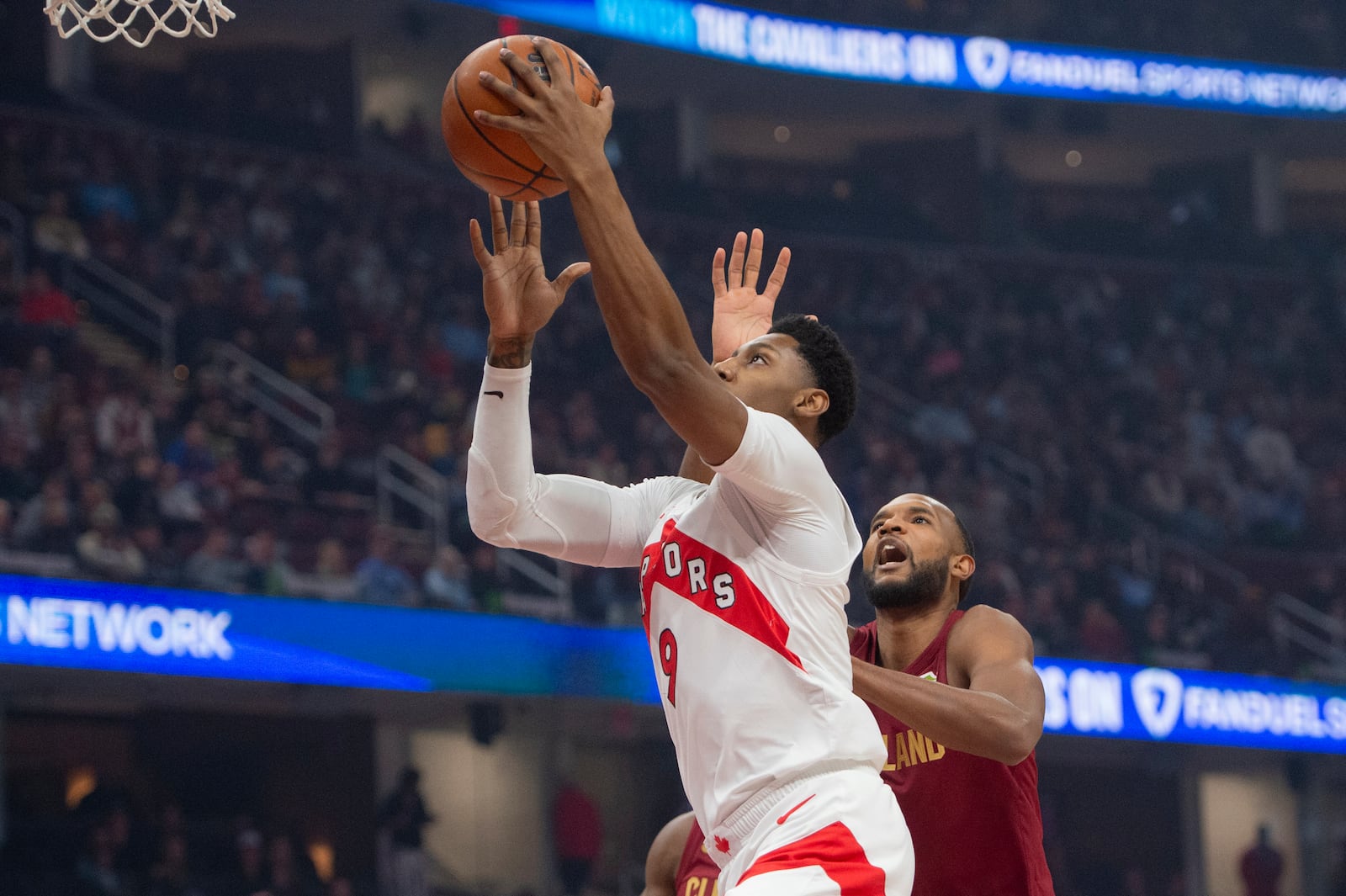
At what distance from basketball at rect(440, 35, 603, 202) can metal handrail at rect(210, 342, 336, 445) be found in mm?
10107

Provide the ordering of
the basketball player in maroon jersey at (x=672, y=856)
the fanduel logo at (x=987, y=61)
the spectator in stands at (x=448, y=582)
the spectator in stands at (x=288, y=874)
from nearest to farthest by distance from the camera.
Answer: the basketball player in maroon jersey at (x=672, y=856), the spectator in stands at (x=288, y=874), the spectator in stands at (x=448, y=582), the fanduel logo at (x=987, y=61)

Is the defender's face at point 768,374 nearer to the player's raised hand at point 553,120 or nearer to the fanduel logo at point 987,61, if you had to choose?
the player's raised hand at point 553,120

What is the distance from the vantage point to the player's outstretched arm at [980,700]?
142 inches

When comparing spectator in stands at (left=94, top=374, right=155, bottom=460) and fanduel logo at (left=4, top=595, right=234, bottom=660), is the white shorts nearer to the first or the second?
fanduel logo at (left=4, top=595, right=234, bottom=660)

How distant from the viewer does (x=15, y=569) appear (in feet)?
33.7

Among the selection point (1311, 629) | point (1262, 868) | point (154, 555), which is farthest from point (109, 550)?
point (1311, 629)

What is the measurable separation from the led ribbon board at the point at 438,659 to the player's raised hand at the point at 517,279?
7.44 metres

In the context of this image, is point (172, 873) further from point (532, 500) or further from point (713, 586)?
point (713, 586)

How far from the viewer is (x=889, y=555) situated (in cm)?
461

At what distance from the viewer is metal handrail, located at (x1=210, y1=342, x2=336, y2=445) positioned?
13.4m

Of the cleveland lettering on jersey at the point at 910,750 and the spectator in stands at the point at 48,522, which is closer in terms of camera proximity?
the cleveland lettering on jersey at the point at 910,750

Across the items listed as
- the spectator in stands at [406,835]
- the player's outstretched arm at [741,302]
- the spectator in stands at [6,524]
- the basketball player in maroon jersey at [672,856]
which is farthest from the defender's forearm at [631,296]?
the spectator in stands at [406,835]

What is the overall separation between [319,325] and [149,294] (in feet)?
4.95

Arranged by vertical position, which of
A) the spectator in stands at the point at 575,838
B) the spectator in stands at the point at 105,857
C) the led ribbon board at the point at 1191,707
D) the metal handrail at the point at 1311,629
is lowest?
the spectator in stands at the point at 575,838
